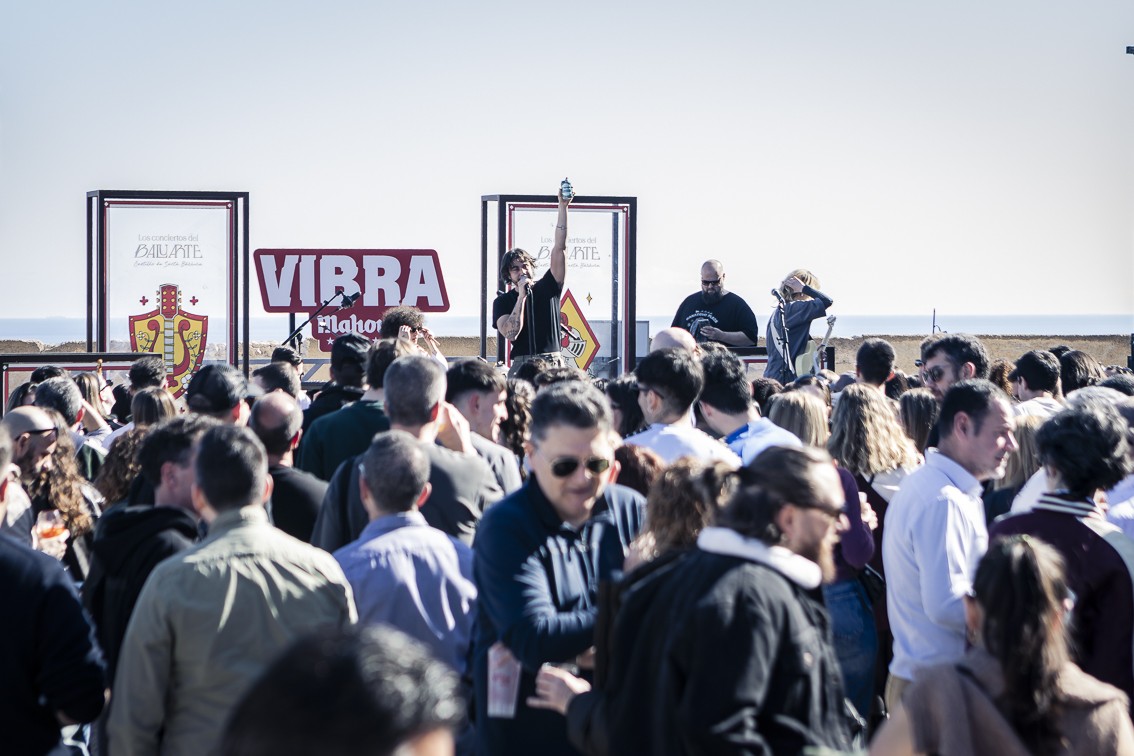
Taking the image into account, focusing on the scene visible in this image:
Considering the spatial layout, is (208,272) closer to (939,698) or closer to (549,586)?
(549,586)

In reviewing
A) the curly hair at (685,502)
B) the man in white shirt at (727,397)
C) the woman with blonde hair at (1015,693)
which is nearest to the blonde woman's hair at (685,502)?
the curly hair at (685,502)

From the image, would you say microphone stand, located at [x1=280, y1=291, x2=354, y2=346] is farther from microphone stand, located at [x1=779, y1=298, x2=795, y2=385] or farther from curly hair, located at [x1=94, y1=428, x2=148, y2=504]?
curly hair, located at [x1=94, y1=428, x2=148, y2=504]

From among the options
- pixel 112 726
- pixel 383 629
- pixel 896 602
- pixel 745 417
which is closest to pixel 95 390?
pixel 745 417

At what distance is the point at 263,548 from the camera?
3809mm

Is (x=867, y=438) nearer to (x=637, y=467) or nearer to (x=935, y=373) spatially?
(x=637, y=467)

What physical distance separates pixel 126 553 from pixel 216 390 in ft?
6.11

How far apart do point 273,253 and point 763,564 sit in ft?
49.5

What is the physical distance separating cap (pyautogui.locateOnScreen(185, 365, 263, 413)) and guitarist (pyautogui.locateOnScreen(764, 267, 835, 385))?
6.93 meters

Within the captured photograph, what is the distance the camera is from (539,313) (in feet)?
36.4

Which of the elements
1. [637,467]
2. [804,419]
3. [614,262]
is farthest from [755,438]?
[614,262]

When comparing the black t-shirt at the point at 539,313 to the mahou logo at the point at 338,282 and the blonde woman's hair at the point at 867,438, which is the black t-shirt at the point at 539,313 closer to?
the blonde woman's hair at the point at 867,438

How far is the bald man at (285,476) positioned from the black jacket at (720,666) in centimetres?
252

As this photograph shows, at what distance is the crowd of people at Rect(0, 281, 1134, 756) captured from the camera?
9.53 ft

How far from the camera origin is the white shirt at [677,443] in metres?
5.39
